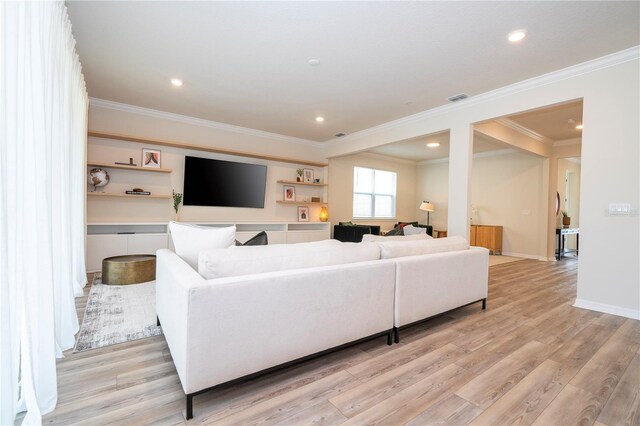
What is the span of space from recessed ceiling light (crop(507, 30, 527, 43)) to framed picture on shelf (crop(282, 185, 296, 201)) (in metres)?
4.63

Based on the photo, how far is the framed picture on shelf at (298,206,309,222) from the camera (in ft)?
21.7

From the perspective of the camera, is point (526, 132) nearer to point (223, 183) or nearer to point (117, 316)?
point (223, 183)

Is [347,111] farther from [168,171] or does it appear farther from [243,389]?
[243,389]

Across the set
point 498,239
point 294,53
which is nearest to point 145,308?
point 294,53

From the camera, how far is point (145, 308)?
2811 millimetres

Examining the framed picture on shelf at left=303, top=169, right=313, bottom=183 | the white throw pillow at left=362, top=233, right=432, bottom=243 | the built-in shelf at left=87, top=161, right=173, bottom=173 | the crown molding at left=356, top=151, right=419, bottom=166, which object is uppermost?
the crown molding at left=356, top=151, right=419, bottom=166

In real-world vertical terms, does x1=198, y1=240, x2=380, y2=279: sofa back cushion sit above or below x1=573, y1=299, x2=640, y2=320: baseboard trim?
above

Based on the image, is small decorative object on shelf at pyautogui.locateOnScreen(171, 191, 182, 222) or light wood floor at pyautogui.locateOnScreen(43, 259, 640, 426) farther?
small decorative object on shelf at pyautogui.locateOnScreen(171, 191, 182, 222)

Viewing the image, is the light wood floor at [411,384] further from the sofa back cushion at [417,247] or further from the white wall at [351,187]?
the white wall at [351,187]

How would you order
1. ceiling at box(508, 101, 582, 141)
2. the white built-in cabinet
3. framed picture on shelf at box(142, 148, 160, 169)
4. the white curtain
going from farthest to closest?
framed picture on shelf at box(142, 148, 160, 169) < ceiling at box(508, 101, 582, 141) < the white built-in cabinet < the white curtain

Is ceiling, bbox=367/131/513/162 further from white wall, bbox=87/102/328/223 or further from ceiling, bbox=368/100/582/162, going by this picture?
white wall, bbox=87/102/328/223

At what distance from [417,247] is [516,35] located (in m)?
2.04

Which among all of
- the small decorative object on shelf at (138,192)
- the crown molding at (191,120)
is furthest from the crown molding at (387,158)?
the small decorative object on shelf at (138,192)

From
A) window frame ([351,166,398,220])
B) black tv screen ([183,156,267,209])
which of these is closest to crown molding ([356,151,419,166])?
window frame ([351,166,398,220])
